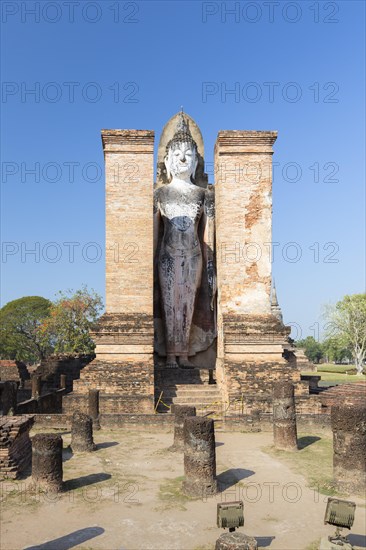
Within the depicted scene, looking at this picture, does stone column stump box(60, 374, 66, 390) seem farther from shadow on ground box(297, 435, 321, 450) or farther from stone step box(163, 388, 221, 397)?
shadow on ground box(297, 435, 321, 450)

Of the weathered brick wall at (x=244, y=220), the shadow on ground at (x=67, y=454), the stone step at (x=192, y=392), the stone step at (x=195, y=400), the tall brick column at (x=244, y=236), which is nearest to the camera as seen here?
the shadow on ground at (x=67, y=454)

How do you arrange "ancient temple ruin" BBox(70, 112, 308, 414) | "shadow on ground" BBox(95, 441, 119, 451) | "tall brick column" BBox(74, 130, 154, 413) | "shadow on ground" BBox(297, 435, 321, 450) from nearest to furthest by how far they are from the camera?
"shadow on ground" BBox(95, 441, 119, 451) → "shadow on ground" BBox(297, 435, 321, 450) → "ancient temple ruin" BBox(70, 112, 308, 414) → "tall brick column" BBox(74, 130, 154, 413)

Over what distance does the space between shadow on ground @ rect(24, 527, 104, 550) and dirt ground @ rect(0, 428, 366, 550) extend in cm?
1

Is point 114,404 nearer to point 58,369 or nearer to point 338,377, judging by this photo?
point 58,369

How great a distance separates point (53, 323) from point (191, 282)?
2127 centimetres

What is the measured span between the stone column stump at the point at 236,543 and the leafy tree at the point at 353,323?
38.1 metres

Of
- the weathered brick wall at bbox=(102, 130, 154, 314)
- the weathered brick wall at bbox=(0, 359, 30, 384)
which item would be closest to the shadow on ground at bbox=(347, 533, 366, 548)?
the weathered brick wall at bbox=(102, 130, 154, 314)

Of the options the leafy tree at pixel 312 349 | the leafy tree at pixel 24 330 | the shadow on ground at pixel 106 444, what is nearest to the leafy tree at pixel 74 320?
the leafy tree at pixel 24 330

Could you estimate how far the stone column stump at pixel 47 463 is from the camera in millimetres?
6898

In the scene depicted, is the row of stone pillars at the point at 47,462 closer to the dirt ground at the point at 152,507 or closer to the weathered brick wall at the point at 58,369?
the dirt ground at the point at 152,507

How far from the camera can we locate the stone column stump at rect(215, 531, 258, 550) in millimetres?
4668

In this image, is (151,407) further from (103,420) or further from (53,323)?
(53,323)

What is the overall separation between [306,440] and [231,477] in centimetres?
309

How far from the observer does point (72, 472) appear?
7.90 metres
